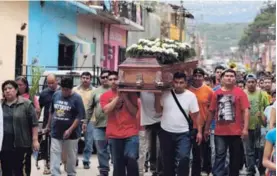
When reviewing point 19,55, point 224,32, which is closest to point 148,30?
point 19,55

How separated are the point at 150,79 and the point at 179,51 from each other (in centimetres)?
89

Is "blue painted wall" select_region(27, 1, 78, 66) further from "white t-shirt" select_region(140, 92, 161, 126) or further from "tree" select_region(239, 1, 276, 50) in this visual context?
"tree" select_region(239, 1, 276, 50)

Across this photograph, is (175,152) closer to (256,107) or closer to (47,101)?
(256,107)

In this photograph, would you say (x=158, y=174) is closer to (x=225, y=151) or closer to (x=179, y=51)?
(x=225, y=151)

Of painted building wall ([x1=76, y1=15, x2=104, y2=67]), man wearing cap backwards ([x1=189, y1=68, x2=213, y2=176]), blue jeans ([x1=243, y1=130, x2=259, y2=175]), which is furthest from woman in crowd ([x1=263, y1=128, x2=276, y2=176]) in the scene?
painted building wall ([x1=76, y1=15, x2=104, y2=67])


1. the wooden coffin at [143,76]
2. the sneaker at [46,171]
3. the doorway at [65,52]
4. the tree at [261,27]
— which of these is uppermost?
the tree at [261,27]

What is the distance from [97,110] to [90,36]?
2010 centimetres

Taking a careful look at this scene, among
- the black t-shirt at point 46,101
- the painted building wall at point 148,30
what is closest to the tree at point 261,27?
the painted building wall at point 148,30

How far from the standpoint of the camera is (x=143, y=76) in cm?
937

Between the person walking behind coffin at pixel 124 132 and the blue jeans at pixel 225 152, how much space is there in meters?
1.56

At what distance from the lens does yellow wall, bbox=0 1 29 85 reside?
21.2 meters

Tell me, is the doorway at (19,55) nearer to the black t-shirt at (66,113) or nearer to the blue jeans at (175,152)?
the black t-shirt at (66,113)

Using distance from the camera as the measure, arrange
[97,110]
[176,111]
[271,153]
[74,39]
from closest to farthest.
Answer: [271,153] → [176,111] → [97,110] → [74,39]

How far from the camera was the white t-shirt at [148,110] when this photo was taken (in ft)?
34.1
